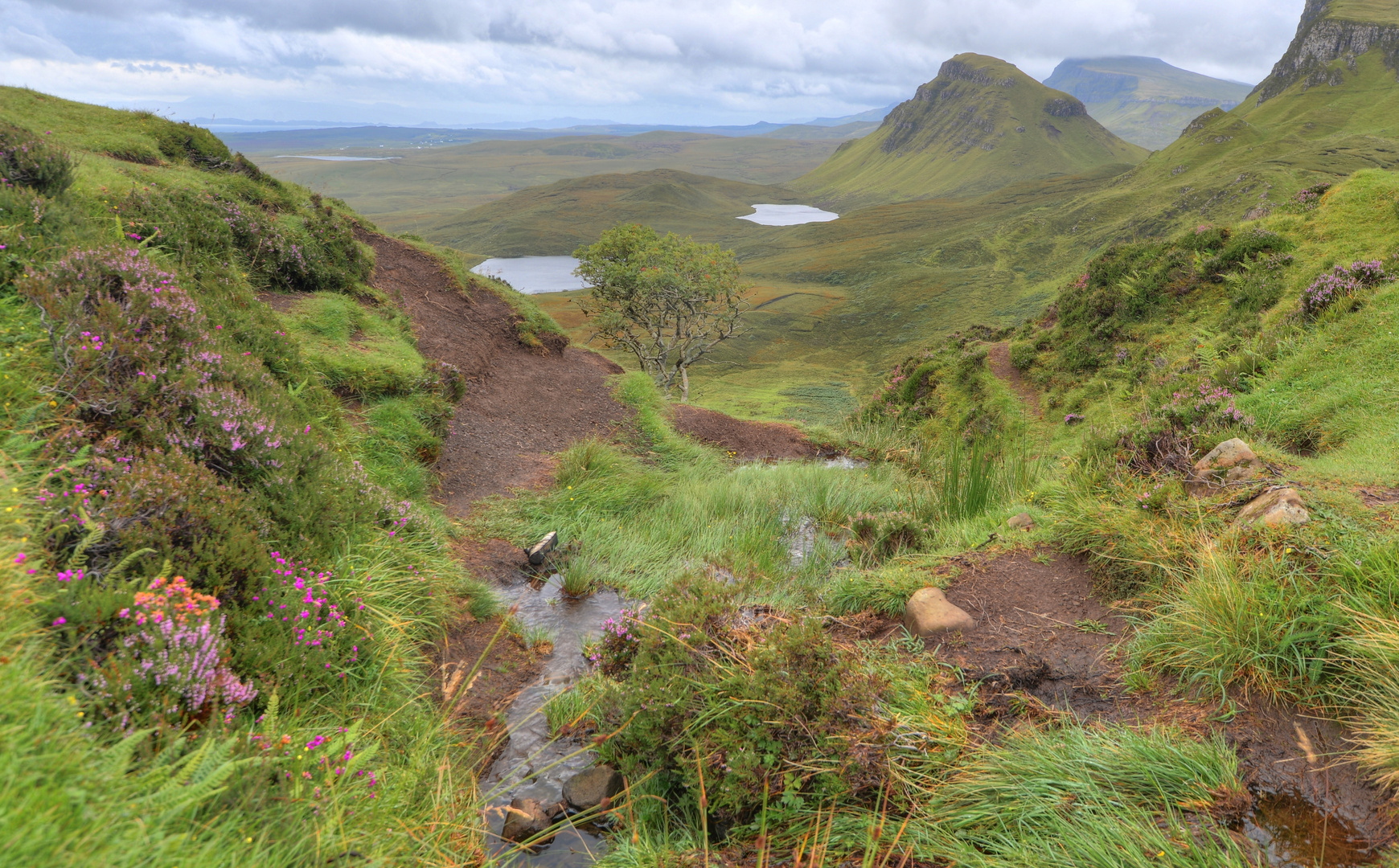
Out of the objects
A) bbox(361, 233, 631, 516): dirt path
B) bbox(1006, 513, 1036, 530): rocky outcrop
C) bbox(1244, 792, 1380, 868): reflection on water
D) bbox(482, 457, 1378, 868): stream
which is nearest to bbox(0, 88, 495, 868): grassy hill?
bbox(482, 457, 1378, 868): stream

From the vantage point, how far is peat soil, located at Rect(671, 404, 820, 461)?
14750 mm

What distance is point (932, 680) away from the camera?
4.15 metres

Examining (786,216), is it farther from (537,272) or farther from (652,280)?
(652,280)

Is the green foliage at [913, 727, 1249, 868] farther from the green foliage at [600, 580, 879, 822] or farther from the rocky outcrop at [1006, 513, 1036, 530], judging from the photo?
→ the rocky outcrop at [1006, 513, 1036, 530]

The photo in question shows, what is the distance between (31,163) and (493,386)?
843 cm

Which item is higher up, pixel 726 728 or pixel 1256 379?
pixel 1256 379

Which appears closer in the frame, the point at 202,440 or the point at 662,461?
the point at 202,440

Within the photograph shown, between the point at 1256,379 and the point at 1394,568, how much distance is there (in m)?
5.94

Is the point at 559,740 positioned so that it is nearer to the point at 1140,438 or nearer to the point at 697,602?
the point at 697,602

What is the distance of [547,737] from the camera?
4574 mm

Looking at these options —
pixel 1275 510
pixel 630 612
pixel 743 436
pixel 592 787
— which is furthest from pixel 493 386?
pixel 1275 510

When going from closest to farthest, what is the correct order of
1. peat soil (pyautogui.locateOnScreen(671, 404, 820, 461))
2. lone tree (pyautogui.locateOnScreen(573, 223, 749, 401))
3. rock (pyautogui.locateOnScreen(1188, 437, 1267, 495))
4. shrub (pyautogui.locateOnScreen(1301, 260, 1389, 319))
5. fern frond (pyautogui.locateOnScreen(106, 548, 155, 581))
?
fern frond (pyautogui.locateOnScreen(106, 548, 155, 581)), rock (pyautogui.locateOnScreen(1188, 437, 1267, 495)), shrub (pyautogui.locateOnScreen(1301, 260, 1389, 319)), peat soil (pyautogui.locateOnScreen(671, 404, 820, 461)), lone tree (pyautogui.locateOnScreen(573, 223, 749, 401))

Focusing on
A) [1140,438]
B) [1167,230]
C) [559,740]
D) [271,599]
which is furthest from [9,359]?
[1167,230]

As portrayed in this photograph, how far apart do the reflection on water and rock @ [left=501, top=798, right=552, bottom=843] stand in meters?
3.33
